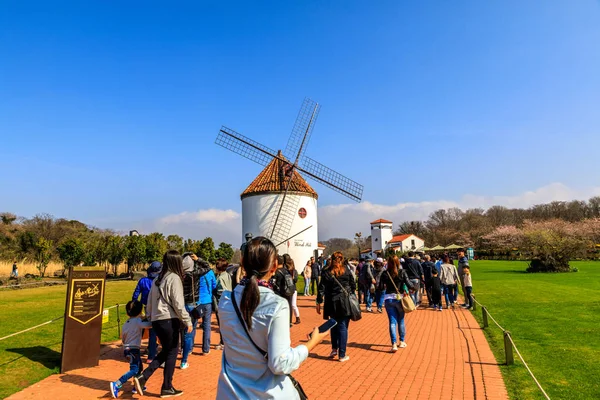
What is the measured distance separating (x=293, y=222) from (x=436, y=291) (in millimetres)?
19081

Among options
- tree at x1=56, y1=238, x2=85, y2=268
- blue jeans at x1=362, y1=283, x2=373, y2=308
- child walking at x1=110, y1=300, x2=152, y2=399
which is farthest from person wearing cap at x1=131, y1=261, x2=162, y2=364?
tree at x1=56, y1=238, x2=85, y2=268

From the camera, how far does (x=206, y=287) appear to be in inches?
306

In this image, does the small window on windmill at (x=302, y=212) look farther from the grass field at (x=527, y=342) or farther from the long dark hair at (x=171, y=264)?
the long dark hair at (x=171, y=264)

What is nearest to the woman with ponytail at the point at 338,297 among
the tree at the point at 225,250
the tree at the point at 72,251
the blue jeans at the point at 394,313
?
the blue jeans at the point at 394,313

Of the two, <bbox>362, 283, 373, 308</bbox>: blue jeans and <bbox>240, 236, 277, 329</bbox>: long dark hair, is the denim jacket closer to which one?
<bbox>240, 236, 277, 329</bbox>: long dark hair

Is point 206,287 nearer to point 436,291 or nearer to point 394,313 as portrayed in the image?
point 394,313

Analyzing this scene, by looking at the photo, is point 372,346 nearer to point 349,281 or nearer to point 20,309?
point 349,281

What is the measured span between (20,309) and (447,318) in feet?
46.7

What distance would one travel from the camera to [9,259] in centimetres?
3775

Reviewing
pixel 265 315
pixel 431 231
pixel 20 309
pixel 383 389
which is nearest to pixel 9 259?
pixel 20 309

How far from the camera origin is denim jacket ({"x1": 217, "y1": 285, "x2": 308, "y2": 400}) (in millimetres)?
2227

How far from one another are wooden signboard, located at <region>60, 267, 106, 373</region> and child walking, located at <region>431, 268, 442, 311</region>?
1049 cm

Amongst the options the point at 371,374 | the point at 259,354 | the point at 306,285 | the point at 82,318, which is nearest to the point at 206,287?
the point at 82,318

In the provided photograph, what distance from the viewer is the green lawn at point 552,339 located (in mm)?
6094
